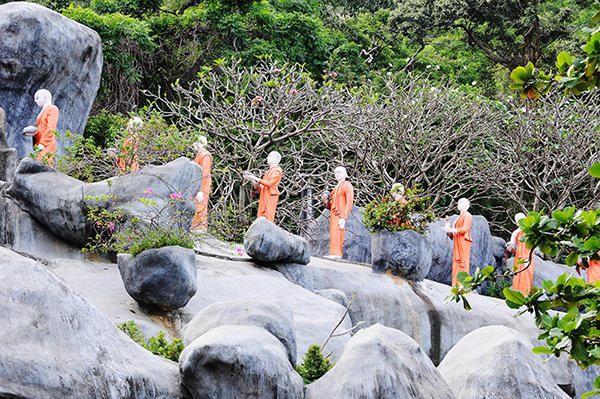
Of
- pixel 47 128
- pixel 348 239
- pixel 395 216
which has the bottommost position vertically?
pixel 348 239

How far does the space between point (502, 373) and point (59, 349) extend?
10.7 ft

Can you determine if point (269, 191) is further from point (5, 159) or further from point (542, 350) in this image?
point (542, 350)

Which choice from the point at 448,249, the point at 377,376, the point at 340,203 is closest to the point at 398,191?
the point at 340,203

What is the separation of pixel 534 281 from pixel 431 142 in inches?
157

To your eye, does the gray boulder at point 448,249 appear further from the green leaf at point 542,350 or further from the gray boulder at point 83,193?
the green leaf at point 542,350

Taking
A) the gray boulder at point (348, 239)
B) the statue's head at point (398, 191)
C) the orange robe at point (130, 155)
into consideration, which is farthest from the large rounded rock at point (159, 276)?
the gray boulder at point (348, 239)

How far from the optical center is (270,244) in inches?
420

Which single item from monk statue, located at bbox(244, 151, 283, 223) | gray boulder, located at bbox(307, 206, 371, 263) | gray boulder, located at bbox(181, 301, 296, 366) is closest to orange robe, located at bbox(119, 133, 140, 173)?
monk statue, located at bbox(244, 151, 283, 223)

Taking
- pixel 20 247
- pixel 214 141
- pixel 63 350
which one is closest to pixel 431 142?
pixel 214 141

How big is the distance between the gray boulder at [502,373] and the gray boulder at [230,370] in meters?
1.79

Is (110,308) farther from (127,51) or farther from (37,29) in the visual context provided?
(127,51)

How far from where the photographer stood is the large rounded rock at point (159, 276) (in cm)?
789

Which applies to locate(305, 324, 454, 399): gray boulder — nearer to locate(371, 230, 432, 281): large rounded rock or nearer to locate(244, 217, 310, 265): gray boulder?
locate(244, 217, 310, 265): gray boulder

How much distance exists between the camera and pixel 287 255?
Result: 11.0 m
